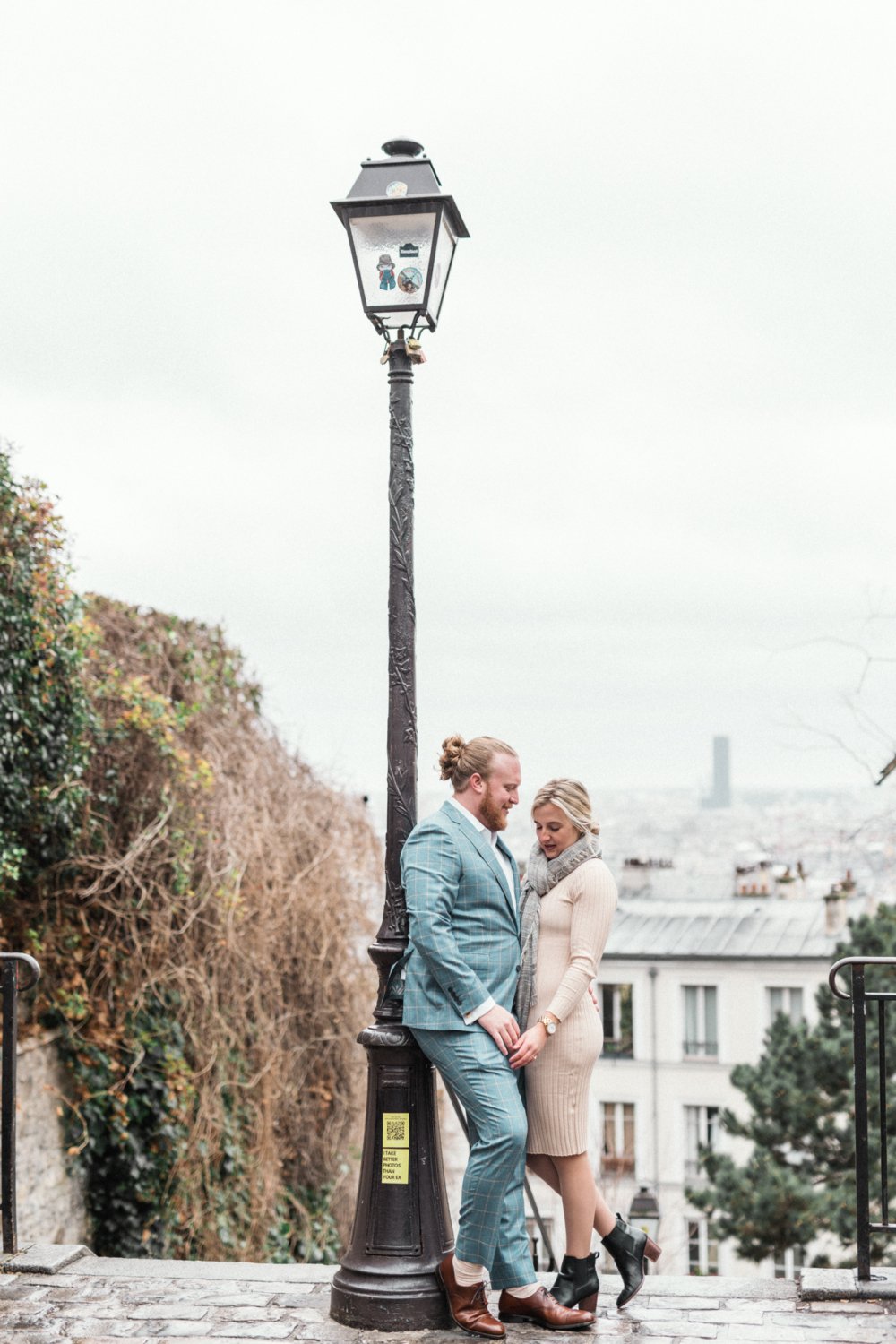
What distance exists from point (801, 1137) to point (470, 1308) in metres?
17.8

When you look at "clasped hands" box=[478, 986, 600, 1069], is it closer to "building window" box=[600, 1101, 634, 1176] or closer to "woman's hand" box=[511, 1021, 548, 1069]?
"woman's hand" box=[511, 1021, 548, 1069]

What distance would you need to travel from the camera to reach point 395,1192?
4391 mm

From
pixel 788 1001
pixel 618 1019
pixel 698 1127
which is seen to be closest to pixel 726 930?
pixel 788 1001

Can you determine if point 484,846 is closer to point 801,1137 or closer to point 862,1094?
point 862,1094

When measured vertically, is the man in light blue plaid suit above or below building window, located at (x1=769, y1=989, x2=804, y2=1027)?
above

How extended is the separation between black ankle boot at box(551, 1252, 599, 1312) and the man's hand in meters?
0.82

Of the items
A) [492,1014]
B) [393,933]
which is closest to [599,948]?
[492,1014]

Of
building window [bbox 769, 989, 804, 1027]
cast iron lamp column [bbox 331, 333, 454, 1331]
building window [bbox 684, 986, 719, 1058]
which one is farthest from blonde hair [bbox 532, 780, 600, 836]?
building window [bbox 684, 986, 719, 1058]

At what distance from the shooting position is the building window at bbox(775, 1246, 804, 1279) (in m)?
19.5

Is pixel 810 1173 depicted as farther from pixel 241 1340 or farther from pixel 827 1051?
pixel 241 1340

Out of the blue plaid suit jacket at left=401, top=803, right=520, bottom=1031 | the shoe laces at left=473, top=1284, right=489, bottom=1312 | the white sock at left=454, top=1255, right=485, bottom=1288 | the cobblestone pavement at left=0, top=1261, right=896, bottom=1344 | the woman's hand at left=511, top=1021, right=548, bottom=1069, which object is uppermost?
the blue plaid suit jacket at left=401, top=803, right=520, bottom=1031

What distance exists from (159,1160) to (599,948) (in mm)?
5244

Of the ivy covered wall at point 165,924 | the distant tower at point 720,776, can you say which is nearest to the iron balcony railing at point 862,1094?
the ivy covered wall at point 165,924

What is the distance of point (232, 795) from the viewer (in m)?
9.31
